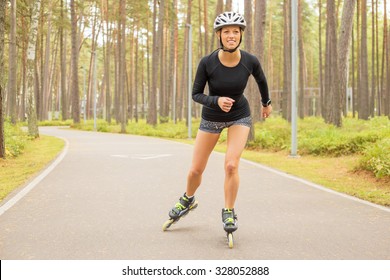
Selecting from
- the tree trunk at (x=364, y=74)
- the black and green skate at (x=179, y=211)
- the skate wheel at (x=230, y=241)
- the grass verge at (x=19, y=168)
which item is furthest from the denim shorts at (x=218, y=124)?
the tree trunk at (x=364, y=74)

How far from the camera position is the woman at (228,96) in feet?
16.7

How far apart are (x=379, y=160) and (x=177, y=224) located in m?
5.62

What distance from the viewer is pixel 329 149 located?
1512 centimetres

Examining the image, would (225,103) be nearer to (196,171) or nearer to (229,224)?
(196,171)

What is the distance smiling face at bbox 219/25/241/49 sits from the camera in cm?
504

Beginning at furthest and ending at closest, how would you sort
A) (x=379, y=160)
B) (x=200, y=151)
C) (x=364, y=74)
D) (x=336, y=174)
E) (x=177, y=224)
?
(x=364, y=74) → (x=336, y=174) → (x=379, y=160) → (x=177, y=224) → (x=200, y=151)

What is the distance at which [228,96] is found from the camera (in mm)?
5254

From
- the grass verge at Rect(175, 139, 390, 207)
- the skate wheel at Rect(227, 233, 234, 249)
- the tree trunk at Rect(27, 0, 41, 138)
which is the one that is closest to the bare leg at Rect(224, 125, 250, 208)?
the skate wheel at Rect(227, 233, 234, 249)

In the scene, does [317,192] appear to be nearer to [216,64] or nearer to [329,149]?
[216,64]

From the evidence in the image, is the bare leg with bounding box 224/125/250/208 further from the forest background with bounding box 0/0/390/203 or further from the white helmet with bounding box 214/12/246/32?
the forest background with bounding box 0/0/390/203

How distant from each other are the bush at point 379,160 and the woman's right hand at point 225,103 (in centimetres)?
583

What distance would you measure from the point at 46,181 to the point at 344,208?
5871mm

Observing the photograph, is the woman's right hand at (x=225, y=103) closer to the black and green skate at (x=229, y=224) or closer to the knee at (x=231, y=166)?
the knee at (x=231, y=166)

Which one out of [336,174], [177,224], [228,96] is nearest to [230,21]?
[228,96]
